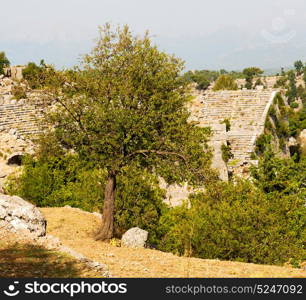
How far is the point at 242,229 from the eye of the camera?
68.9ft

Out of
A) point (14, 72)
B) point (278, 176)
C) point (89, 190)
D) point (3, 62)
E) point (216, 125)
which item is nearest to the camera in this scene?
point (89, 190)

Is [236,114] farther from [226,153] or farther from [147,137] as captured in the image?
[147,137]

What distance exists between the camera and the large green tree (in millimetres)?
19641

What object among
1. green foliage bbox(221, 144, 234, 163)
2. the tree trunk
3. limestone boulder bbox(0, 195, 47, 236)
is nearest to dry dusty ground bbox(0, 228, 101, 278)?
limestone boulder bbox(0, 195, 47, 236)

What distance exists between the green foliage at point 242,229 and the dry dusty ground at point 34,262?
7.24 m

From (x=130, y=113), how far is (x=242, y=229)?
333 inches

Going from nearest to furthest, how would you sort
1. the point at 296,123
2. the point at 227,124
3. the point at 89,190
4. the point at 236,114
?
the point at 89,190 → the point at 227,124 → the point at 236,114 → the point at 296,123

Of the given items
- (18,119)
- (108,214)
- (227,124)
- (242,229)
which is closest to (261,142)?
(227,124)

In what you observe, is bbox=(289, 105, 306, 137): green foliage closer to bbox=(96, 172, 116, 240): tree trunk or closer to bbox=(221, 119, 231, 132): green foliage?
bbox=(221, 119, 231, 132): green foliage

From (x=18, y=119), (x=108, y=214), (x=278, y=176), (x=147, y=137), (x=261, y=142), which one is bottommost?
(x=108, y=214)

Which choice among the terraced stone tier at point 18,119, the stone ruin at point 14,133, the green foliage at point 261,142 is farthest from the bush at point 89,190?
the green foliage at point 261,142

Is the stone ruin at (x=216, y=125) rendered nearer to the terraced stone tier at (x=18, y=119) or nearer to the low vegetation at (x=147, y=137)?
the terraced stone tier at (x=18, y=119)

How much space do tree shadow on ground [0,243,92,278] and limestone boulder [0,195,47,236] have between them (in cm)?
187

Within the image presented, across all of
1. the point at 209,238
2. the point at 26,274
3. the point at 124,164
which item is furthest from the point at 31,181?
the point at 26,274
